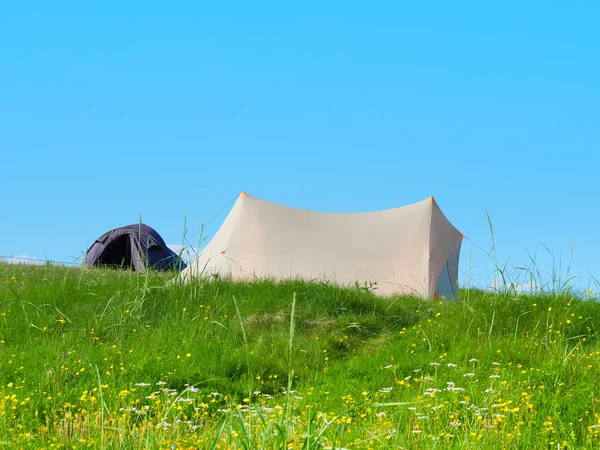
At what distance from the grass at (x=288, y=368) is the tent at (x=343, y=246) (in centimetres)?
148

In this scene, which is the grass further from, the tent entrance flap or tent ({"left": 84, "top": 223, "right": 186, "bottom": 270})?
the tent entrance flap

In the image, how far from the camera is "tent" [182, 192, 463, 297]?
520 inches

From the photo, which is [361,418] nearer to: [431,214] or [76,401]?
[76,401]

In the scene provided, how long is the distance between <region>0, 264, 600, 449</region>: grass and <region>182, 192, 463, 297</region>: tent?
1481 millimetres

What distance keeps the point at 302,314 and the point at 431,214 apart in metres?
5.12

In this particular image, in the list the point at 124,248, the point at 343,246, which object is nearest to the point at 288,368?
the point at 343,246

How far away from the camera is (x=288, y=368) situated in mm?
7344

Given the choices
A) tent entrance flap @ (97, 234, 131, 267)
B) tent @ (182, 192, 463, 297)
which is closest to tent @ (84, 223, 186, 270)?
tent entrance flap @ (97, 234, 131, 267)

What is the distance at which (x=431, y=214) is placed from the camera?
44.8 feet

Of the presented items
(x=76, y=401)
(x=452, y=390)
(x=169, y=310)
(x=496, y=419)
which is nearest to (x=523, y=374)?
(x=452, y=390)

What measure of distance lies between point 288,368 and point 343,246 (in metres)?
6.26

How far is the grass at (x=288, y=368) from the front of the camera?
179 inches

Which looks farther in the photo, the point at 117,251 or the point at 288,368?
the point at 117,251

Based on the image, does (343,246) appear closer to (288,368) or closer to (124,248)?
(288,368)
